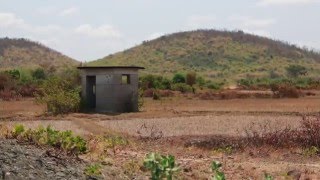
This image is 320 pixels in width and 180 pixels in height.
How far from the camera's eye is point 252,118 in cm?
2592

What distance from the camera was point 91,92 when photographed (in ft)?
103

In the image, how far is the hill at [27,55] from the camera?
114125 millimetres

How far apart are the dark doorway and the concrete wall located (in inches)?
33.5

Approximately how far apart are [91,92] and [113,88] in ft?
6.50

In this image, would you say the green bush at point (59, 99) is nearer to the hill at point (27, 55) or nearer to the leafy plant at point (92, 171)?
the leafy plant at point (92, 171)

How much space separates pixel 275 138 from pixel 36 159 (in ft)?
23.5

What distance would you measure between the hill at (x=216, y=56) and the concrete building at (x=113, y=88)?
60.3 m

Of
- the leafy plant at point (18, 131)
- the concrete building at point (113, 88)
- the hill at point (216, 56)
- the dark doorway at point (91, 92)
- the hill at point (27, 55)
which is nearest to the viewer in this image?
the leafy plant at point (18, 131)

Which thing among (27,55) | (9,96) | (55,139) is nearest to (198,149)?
(55,139)

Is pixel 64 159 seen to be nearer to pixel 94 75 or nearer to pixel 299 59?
pixel 94 75

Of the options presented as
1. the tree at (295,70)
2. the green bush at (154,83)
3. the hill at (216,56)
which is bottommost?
the green bush at (154,83)

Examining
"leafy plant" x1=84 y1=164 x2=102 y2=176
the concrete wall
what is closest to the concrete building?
the concrete wall

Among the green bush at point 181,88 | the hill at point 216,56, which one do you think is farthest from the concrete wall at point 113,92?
the hill at point 216,56

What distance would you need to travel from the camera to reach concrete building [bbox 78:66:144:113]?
29844mm
